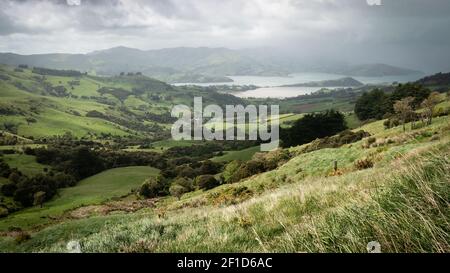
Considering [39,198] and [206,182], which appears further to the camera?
[39,198]

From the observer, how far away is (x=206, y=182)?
68.6 m

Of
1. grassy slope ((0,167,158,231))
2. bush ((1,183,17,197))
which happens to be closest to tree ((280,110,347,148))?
grassy slope ((0,167,158,231))

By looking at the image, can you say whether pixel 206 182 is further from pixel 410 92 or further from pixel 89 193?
pixel 410 92

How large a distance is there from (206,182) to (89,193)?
143ft

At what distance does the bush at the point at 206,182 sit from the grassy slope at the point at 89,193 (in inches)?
913

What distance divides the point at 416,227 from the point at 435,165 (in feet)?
8.07

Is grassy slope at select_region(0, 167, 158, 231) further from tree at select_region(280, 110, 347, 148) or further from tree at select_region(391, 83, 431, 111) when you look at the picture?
tree at select_region(391, 83, 431, 111)

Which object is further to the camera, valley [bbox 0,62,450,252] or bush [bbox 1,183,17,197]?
bush [bbox 1,183,17,197]

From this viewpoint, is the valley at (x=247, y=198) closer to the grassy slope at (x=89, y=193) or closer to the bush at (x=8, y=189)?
the bush at (x=8, y=189)

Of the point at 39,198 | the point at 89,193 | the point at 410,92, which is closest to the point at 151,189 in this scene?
the point at 89,193

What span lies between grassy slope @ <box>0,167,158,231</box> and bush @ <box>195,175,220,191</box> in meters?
23.2

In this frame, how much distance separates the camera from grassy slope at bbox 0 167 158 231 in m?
71.3

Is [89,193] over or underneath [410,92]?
underneath
